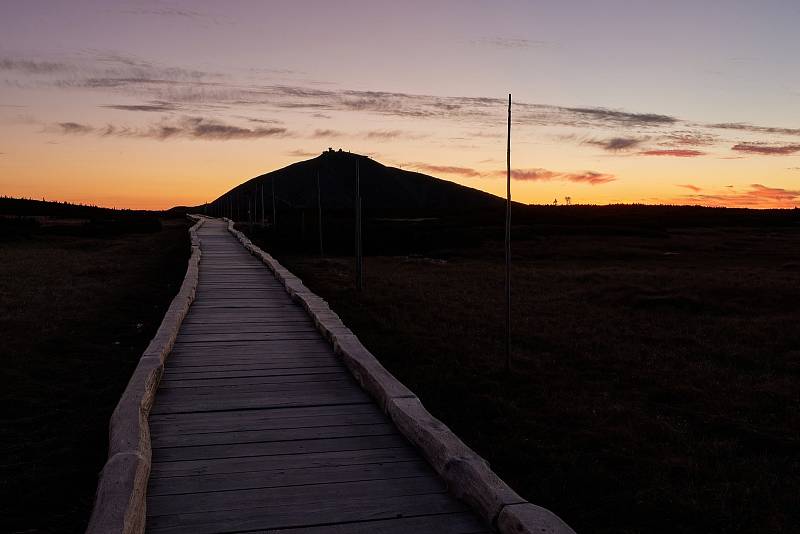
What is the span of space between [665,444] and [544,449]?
132cm

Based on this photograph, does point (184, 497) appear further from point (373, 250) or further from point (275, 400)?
point (373, 250)

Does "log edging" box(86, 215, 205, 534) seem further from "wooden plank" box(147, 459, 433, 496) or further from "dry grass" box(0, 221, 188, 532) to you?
"dry grass" box(0, 221, 188, 532)

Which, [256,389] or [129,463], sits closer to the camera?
[129,463]

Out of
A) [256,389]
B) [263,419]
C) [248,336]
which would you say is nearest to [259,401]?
[256,389]

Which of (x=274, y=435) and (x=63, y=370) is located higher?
(x=274, y=435)

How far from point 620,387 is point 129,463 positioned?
6.64 metres

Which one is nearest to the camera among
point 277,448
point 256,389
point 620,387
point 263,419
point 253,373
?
point 277,448

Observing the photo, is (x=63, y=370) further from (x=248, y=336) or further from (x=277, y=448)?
(x=277, y=448)

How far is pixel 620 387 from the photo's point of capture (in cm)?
877

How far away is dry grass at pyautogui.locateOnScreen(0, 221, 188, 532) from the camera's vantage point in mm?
4562

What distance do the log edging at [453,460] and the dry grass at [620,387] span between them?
33.0 inches

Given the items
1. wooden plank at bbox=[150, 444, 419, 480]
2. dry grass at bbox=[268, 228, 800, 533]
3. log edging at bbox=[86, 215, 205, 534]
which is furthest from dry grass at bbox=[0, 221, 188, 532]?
dry grass at bbox=[268, 228, 800, 533]

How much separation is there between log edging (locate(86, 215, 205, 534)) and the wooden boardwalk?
16 cm

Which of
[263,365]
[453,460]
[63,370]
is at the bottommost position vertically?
[63,370]
